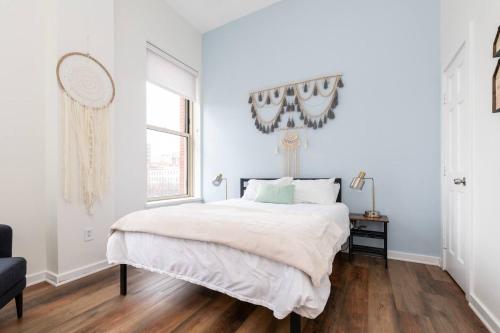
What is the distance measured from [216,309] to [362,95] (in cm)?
282

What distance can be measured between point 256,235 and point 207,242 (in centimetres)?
36

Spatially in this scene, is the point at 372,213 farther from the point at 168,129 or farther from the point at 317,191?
the point at 168,129

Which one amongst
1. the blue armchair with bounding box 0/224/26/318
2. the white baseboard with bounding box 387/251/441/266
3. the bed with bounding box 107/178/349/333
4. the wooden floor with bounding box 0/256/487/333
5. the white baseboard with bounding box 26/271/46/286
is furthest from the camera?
the white baseboard with bounding box 387/251/441/266

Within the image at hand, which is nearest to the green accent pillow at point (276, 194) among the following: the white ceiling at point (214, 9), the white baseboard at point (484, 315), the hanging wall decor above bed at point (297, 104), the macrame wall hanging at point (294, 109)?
the macrame wall hanging at point (294, 109)

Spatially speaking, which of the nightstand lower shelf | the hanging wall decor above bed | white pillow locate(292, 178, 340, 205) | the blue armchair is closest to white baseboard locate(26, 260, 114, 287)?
the blue armchair

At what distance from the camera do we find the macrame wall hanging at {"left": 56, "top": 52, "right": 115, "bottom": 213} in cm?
230

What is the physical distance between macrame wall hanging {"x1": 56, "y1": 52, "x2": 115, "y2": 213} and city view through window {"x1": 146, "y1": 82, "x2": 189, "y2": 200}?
823 mm

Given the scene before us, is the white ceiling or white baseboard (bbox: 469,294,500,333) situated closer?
white baseboard (bbox: 469,294,500,333)

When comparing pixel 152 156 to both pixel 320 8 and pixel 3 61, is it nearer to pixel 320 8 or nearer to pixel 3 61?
pixel 3 61

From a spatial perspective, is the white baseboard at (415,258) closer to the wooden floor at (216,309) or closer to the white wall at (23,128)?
the wooden floor at (216,309)

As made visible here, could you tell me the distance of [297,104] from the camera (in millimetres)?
3414

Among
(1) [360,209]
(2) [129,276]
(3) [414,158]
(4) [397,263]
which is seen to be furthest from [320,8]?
(2) [129,276]

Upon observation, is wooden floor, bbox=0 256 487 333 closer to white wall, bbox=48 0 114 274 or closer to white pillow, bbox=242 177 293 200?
white wall, bbox=48 0 114 274

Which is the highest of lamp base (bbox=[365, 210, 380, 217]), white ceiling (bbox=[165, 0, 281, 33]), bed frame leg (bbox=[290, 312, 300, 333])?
white ceiling (bbox=[165, 0, 281, 33])
